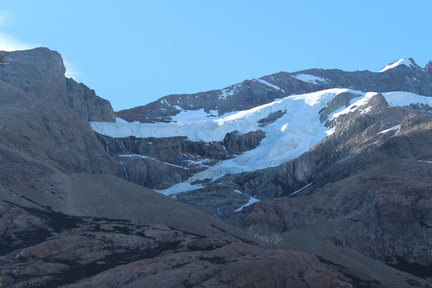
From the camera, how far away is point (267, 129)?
15962 cm

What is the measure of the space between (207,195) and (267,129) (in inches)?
2219

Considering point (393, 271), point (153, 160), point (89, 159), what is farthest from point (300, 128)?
point (393, 271)

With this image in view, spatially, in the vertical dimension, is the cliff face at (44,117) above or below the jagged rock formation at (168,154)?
above

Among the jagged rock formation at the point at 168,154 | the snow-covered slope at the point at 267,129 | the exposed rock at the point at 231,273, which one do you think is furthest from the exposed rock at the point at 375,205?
the jagged rock formation at the point at 168,154

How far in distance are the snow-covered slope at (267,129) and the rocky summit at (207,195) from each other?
0.51 meters

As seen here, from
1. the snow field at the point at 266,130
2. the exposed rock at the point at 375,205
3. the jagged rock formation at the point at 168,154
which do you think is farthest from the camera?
the snow field at the point at 266,130

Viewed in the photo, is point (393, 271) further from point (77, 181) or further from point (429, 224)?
point (77, 181)

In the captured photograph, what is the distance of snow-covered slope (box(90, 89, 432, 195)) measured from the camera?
131 meters

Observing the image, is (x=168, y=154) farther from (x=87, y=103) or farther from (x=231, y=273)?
(x=231, y=273)

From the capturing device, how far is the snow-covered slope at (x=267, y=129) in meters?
131

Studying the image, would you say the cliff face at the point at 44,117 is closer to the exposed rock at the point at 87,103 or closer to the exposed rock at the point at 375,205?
the exposed rock at the point at 87,103

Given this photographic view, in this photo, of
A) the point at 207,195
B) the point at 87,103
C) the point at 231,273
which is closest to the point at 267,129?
the point at 87,103

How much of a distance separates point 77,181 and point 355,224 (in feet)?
124

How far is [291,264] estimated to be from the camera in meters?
40.9
